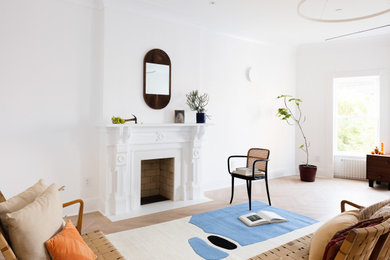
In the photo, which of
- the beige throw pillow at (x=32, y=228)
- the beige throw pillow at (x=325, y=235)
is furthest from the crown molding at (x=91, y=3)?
the beige throw pillow at (x=325, y=235)

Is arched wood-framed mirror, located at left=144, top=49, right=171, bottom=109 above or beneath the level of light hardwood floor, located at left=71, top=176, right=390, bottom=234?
above

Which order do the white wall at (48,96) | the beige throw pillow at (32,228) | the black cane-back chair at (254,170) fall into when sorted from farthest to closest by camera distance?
1. the black cane-back chair at (254,170)
2. the white wall at (48,96)
3. the beige throw pillow at (32,228)

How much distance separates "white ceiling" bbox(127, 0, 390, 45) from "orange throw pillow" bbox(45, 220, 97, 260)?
3.21 m

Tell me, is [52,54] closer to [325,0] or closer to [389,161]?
[325,0]

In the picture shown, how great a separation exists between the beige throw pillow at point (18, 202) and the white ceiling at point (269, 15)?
9.61 feet

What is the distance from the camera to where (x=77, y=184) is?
3.71 meters

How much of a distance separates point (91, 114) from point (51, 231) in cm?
242

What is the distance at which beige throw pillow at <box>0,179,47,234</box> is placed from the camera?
150cm

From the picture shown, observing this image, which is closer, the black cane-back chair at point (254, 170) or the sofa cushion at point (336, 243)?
the sofa cushion at point (336, 243)

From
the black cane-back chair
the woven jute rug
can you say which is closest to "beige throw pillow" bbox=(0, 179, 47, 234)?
the woven jute rug

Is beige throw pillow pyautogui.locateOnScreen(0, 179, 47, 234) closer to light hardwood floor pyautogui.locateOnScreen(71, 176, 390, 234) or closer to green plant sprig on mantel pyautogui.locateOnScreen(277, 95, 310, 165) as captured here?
light hardwood floor pyautogui.locateOnScreen(71, 176, 390, 234)

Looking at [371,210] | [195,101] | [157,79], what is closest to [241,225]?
[371,210]

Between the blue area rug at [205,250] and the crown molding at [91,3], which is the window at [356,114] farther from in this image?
the crown molding at [91,3]

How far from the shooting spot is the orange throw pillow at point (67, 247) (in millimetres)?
1512
